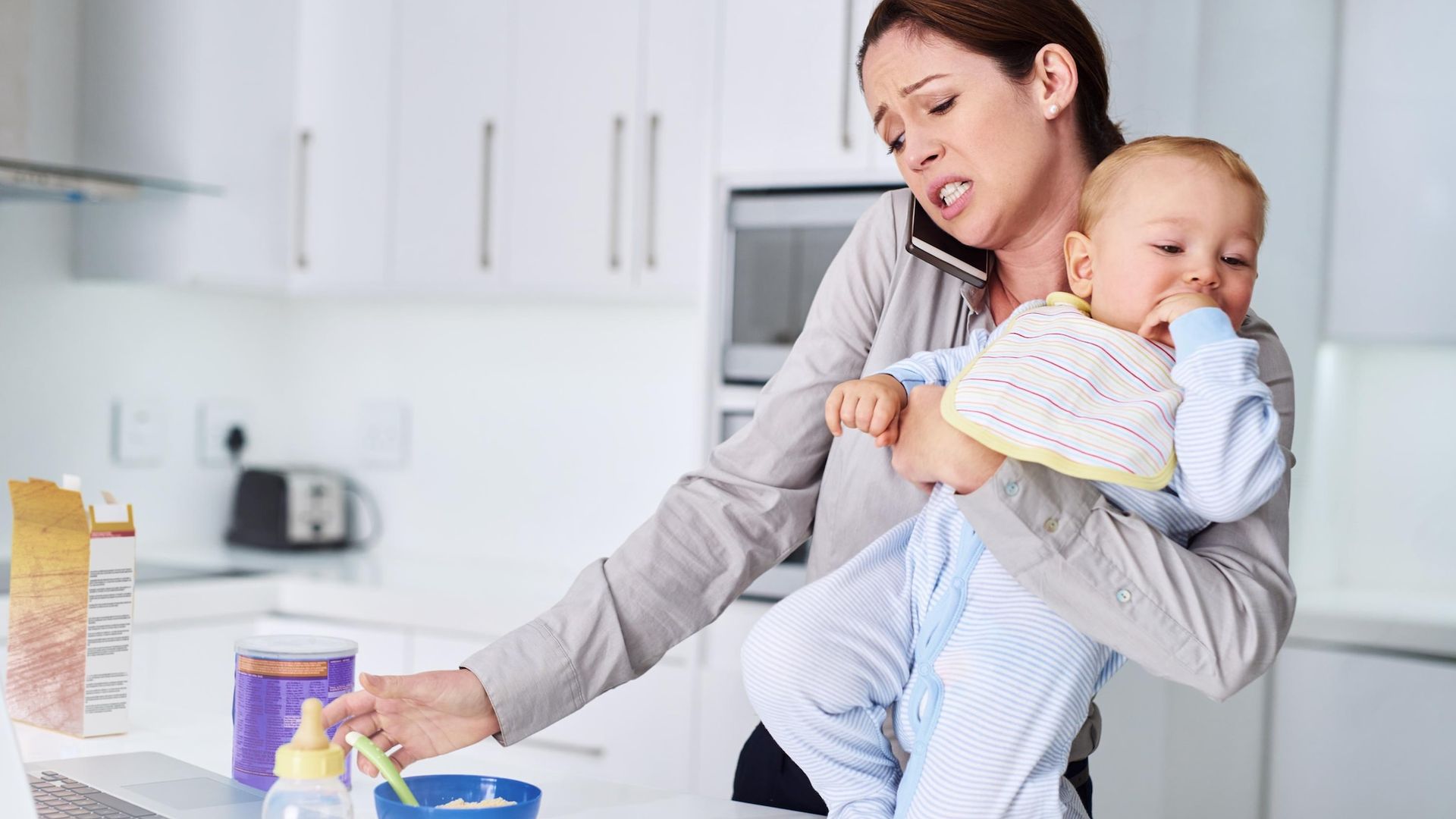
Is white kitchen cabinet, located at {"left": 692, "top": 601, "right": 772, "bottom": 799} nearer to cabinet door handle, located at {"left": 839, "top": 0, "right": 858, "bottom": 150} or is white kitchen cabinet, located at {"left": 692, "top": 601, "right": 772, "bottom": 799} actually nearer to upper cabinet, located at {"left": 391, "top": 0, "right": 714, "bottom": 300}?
upper cabinet, located at {"left": 391, "top": 0, "right": 714, "bottom": 300}

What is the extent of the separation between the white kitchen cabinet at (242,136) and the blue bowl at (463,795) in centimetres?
221

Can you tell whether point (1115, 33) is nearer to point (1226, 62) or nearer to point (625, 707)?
point (1226, 62)

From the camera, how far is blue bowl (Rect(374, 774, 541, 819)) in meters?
0.88

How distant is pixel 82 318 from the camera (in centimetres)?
301

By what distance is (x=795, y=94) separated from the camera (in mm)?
2422

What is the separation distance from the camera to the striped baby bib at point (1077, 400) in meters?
0.96

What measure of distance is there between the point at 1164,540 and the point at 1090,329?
0.63 feet

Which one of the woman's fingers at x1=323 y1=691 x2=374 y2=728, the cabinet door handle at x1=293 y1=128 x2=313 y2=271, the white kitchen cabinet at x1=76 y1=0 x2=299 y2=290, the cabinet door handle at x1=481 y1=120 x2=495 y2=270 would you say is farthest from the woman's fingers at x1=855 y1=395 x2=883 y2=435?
the cabinet door handle at x1=293 y1=128 x2=313 y2=271

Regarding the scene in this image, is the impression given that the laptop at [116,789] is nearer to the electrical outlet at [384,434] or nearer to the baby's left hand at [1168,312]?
the baby's left hand at [1168,312]

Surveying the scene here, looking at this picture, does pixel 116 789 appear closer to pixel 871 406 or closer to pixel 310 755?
pixel 310 755

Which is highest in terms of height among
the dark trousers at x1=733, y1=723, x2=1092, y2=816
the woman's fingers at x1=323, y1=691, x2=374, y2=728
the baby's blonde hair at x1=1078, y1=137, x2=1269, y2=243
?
the baby's blonde hair at x1=1078, y1=137, x2=1269, y2=243

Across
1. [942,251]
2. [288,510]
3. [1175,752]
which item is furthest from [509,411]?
[942,251]

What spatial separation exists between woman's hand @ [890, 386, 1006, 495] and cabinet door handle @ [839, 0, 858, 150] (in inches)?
55.7

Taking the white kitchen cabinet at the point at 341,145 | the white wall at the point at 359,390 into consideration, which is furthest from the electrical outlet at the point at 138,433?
the white kitchen cabinet at the point at 341,145
